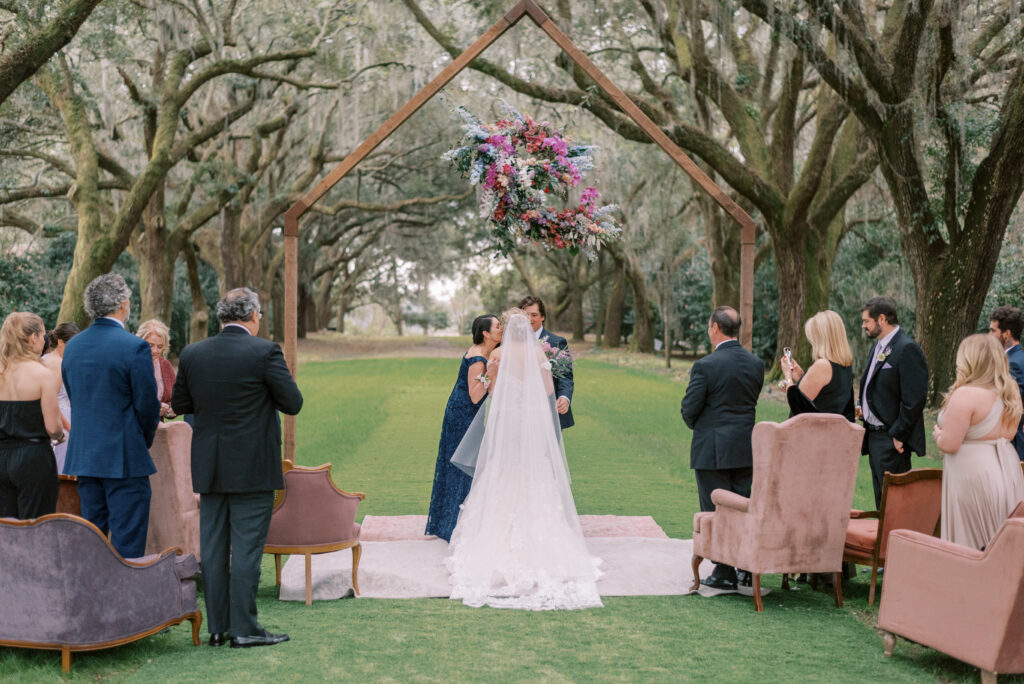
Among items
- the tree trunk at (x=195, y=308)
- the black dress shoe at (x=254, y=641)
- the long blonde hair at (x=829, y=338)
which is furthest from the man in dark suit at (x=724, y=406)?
the tree trunk at (x=195, y=308)

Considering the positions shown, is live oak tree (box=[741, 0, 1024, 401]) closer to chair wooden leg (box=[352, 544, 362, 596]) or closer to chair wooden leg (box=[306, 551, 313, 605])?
chair wooden leg (box=[352, 544, 362, 596])

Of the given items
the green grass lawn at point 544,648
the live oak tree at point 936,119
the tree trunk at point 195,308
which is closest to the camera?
the green grass lawn at point 544,648

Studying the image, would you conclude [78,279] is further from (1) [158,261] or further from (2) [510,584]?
(2) [510,584]

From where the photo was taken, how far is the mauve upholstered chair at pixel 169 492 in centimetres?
558

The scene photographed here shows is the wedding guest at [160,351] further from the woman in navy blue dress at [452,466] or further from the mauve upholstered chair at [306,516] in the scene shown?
the woman in navy blue dress at [452,466]

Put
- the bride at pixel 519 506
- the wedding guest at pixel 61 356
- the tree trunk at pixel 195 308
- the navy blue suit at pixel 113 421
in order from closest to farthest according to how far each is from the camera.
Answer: the navy blue suit at pixel 113 421 → the bride at pixel 519 506 → the wedding guest at pixel 61 356 → the tree trunk at pixel 195 308

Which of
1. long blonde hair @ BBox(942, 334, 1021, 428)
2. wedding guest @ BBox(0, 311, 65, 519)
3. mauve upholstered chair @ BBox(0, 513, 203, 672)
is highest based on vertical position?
long blonde hair @ BBox(942, 334, 1021, 428)

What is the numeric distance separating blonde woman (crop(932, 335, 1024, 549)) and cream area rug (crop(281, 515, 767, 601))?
148cm

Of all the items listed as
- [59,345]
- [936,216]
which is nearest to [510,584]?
[59,345]

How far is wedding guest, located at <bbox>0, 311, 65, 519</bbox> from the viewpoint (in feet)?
16.7

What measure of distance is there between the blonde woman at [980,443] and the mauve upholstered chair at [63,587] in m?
3.86

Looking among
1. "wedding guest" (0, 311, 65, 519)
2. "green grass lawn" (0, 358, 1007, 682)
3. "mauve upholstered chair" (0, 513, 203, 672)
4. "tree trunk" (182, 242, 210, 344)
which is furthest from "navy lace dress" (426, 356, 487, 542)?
"tree trunk" (182, 242, 210, 344)

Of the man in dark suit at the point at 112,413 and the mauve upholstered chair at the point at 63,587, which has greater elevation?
the man in dark suit at the point at 112,413

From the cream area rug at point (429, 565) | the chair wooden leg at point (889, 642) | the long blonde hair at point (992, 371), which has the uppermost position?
the long blonde hair at point (992, 371)
